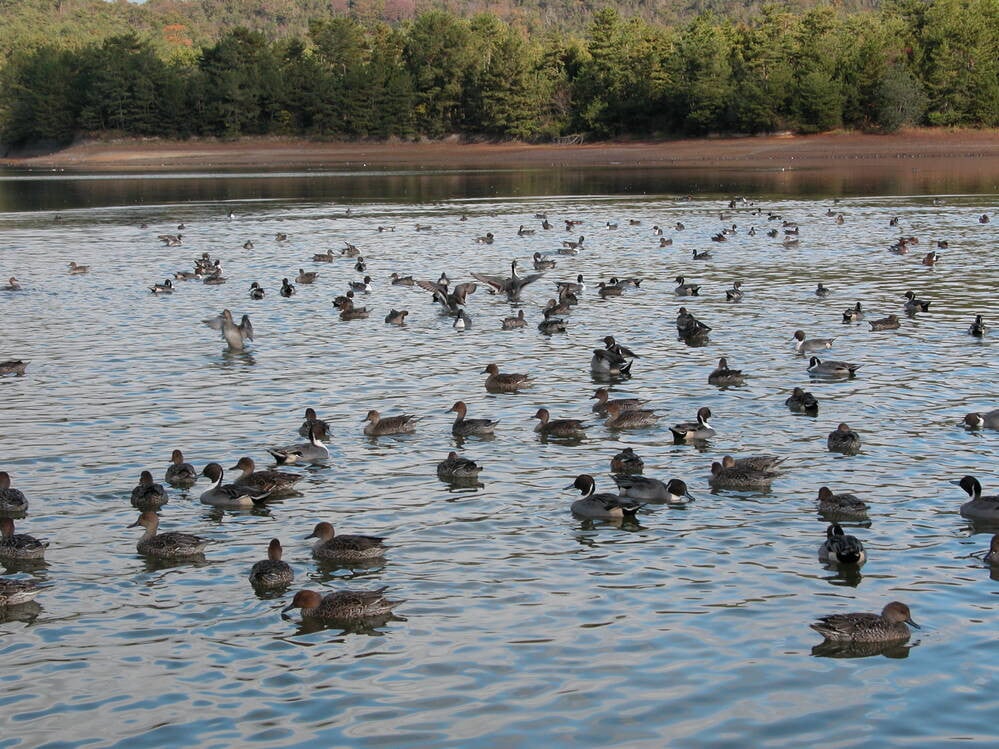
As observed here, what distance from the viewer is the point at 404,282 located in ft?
109

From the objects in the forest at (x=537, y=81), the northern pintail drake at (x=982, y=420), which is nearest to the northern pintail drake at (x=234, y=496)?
the northern pintail drake at (x=982, y=420)

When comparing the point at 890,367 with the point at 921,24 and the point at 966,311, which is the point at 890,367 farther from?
the point at 921,24

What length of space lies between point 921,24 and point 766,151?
31.0 meters

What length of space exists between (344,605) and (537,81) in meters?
117

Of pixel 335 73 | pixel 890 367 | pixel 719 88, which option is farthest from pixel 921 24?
pixel 890 367

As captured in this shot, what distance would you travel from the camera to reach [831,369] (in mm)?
20156

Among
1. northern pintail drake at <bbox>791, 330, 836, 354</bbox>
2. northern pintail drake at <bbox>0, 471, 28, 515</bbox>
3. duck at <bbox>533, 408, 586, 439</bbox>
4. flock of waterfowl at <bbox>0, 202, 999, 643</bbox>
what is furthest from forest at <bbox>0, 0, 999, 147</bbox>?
northern pintail drake at <bbox>0, 471, 28, 515</bbox>

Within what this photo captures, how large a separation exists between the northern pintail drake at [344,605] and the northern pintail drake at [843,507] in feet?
16.2

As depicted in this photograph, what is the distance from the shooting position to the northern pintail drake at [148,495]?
14.0 metres

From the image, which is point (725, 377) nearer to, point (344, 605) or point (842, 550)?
point (842, 550)

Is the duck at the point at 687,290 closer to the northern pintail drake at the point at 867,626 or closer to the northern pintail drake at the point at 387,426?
the northern pintail drake at the point at 387,426

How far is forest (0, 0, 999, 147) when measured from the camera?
10256cm

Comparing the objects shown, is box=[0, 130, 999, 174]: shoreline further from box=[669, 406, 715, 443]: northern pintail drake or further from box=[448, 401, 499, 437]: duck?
box=[448, 401, 499, 437]: duck

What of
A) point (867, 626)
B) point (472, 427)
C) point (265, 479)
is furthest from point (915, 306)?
point (867, 626)
